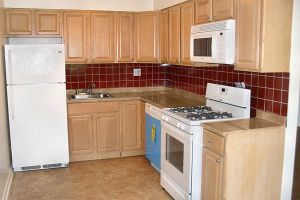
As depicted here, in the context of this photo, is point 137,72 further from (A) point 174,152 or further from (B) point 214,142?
(B) point 214,142

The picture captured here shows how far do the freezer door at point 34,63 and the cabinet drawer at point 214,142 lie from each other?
2264mm

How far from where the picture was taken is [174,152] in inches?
132

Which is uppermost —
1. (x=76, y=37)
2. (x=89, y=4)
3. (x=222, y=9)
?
(x=89, y=4)

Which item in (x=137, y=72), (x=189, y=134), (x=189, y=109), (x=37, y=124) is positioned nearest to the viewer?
(x=189, y=134)

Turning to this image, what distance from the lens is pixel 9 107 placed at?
4.10 metres

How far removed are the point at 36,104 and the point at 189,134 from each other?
2.26 meters

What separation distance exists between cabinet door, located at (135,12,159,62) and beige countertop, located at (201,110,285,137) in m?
2.12

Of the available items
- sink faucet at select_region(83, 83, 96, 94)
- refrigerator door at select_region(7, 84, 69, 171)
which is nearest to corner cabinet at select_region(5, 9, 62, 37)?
refrigerator door at select_region(7, 84, 69, 171)

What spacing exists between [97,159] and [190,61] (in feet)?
6.71

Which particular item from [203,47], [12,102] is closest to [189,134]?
[203,47]

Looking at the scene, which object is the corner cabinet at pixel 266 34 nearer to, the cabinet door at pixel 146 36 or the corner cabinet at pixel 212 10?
the corner cabinet at pixel 212 10

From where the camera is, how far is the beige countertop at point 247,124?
262cm

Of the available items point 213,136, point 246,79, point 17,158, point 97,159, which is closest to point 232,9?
point 246,79

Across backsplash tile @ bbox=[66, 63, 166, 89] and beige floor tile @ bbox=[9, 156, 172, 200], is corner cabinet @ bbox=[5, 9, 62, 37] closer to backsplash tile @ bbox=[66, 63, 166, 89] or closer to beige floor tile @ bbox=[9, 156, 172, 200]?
backsplash tile @ bbox=[66, 63, 166, 89]
